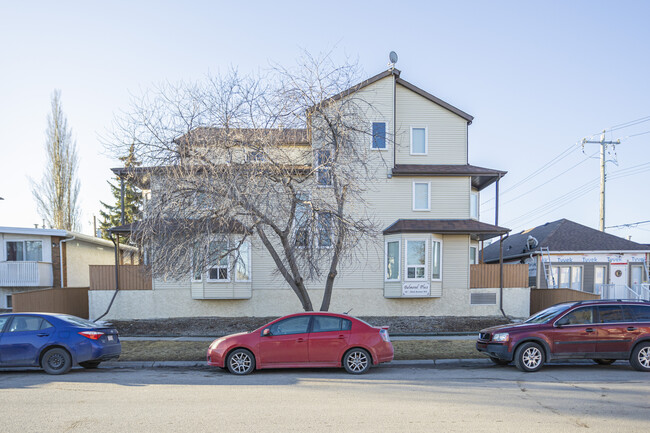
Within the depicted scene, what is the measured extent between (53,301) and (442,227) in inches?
644

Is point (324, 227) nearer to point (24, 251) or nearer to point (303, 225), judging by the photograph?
point (303, 225)

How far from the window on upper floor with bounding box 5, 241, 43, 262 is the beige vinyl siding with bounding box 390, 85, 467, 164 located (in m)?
18.6

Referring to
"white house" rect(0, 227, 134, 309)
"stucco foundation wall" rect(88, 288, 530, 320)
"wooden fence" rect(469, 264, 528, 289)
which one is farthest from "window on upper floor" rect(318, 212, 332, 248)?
"white house" rect(0, 227, 134, 309)

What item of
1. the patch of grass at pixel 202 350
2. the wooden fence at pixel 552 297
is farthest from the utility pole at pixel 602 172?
the patch of grass at pixel 202 350

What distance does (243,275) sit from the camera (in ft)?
66.7

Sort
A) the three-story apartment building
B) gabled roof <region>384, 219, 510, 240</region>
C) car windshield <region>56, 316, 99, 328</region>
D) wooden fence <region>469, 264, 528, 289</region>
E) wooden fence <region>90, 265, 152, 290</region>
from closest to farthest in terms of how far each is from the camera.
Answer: car windshield <region>56, 316, 99, 328</region> < gabled roof <region>384, 219, 510, 240</region> < the three-story apartment building < wooden fence <region>90, 265, 152, 290</region> < wooden fence <region>469, 264, 528, 289</region>

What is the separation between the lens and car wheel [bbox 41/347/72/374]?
35.1 feet

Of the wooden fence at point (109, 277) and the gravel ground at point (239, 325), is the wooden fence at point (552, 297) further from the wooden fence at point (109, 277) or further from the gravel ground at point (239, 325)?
the wooden fence at point (109, 277)

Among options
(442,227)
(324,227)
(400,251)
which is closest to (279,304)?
(400,251)

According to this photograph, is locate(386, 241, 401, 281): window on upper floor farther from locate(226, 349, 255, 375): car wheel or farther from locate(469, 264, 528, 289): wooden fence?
locate(226, 349, 255, 375): car wheel

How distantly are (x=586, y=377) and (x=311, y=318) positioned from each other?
5866 mm

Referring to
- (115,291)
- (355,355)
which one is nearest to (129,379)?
(355,355)

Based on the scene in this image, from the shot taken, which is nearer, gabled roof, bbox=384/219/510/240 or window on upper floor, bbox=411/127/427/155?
gabled roof, bbox=384/219/510/240

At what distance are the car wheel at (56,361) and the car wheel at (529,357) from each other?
32.7ft
